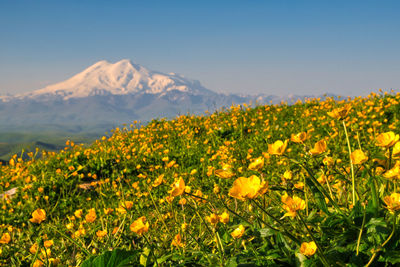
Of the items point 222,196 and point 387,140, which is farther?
point 222,196

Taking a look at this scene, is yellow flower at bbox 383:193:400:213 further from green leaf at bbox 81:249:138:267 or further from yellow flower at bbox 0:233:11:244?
yellow flower at bbox 0:233:11:244

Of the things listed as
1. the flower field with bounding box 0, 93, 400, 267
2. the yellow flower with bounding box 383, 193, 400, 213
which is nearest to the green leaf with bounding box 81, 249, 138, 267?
the flower field with bounding box 0, 93, 400, 267

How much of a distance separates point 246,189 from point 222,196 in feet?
8.00

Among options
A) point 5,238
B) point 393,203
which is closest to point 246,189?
point 393,203

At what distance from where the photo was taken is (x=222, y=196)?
3566 mm

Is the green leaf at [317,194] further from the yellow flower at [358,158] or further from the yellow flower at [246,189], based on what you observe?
the yellow flower at [246,189]

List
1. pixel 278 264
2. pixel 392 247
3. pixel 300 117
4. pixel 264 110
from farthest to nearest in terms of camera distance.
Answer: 1. pixel 264 110
2. pixel 300 117
3. pixel 278 264
4. pixel 392 247

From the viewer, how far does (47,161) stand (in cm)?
635

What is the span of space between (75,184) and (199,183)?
8.46ft

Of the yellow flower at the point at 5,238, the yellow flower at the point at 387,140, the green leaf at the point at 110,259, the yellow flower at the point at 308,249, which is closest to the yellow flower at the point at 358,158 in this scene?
the yellow flower at the point at 387,140

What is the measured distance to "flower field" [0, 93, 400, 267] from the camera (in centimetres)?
144

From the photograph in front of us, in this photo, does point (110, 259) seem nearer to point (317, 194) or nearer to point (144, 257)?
point (144, 257)

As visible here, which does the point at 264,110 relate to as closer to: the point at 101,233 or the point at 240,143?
the point at 240,143

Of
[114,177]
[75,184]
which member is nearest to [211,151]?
[114,177]
